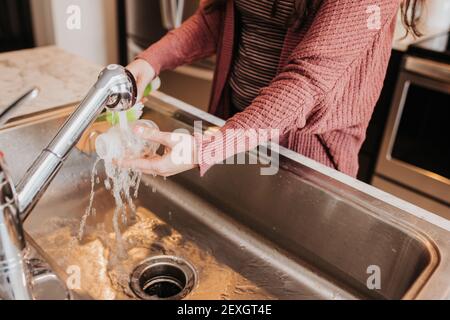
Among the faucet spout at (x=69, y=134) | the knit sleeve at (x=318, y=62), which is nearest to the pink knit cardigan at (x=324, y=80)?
the knit sleeve at (x=318, y=62)

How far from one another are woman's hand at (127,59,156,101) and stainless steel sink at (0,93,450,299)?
0.32ft

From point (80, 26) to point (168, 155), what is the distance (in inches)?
75.5

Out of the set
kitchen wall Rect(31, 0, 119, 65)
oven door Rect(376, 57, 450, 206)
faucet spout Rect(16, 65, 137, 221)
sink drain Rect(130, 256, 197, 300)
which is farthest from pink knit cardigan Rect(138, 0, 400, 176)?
kitchen wall Rect(31, 0, 119, 65)

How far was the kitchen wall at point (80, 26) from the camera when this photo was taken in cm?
206

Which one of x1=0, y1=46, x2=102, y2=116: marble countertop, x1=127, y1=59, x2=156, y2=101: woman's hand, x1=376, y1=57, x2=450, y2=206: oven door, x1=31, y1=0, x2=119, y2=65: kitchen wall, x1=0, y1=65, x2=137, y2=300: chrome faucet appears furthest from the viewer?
x1=31, y1=0, x2=119, y2=65: kitchen wall

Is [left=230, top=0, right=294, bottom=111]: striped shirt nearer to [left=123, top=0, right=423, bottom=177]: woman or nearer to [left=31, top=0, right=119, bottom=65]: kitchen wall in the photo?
[left=123, top=0, right=423, bottom=177]: woman

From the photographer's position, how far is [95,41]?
8.32 feet

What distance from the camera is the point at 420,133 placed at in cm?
174

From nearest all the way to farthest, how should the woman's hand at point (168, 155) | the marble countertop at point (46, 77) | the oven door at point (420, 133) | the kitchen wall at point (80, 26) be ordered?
the woman's hand at point (168, 155) → the marble countertop at point (46, 77) → the oven door at point (420, 133) → the kitchen wall at point (80, 26)

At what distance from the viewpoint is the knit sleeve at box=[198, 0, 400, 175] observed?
75 centimetres

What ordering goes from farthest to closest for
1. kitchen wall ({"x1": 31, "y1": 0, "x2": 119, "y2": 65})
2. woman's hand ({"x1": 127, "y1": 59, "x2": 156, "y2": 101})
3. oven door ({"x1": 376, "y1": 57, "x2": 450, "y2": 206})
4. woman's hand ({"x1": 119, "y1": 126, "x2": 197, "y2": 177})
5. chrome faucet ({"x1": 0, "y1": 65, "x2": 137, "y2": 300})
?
kitchen wall ({"x1": 31, "y1": 0, "x2": 119, "y2": 65}) → oven door ({"x1": 376, "y1": 57, "x2": 450, "y2": 206}) → woman's hand ({"x1": 127, "y1": 59, "x2": 156, "y2": 101}) → woman's hand ({"x1": 119, "y1": 126, "x2": 197, "y2": 177}) → chrome faucet ({"x1": 0, "y1": 65, "x2": 137, "y2": 300})

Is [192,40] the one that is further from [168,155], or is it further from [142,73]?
[168,155]

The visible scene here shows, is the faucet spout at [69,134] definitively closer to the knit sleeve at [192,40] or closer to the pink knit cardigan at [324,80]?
the pink knit cardigan at [324,80]
